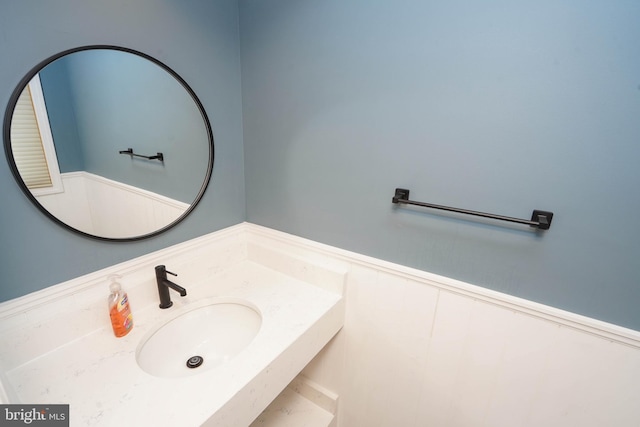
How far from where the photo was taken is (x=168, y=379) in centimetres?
85

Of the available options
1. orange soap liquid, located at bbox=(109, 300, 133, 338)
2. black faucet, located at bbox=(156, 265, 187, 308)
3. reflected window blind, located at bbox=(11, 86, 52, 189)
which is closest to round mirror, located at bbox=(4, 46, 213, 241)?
reflected window blind, located at bbox=(11, 86, 52, 189)

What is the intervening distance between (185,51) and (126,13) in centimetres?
23

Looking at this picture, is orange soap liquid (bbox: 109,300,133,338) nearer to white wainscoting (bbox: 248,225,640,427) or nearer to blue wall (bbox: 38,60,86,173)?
blue wall (bbox: 38,60,86,173)

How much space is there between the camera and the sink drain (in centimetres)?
107

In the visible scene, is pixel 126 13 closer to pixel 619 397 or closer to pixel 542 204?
pixel 542 204

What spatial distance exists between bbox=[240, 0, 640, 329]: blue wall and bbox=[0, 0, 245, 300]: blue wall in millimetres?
181

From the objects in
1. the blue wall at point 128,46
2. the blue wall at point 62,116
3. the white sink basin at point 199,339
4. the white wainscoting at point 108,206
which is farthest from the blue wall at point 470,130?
the blue wall at point 62,116

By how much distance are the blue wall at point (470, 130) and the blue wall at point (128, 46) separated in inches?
7.1

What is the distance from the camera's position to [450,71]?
0.89 meters

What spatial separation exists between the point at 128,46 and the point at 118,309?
3.12 feet

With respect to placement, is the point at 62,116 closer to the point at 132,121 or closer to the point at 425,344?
the point at 132,121

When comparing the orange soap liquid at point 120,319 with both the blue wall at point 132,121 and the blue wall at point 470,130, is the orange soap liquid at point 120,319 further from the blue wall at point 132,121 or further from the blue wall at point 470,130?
the blue wall at point 470,130

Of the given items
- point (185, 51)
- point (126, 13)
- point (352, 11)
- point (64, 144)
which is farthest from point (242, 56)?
point (64, 144)
